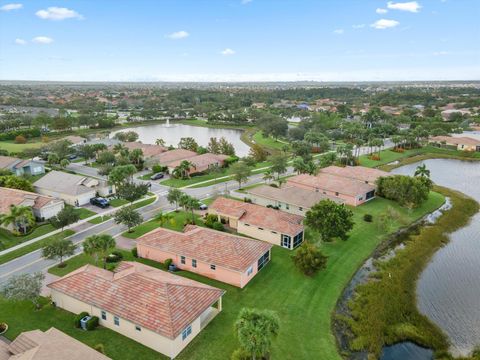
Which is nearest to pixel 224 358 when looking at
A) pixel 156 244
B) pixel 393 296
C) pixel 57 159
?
pixel 156 244

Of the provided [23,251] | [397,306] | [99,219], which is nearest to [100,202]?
[99,219]

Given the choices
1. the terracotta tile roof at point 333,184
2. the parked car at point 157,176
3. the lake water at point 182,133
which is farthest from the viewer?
the lake water at point 182,133

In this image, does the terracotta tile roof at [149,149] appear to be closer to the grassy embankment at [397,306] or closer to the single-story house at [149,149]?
the single-story house at [149,149]

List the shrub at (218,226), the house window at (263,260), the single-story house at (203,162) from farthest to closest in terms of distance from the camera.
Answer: the single-story house at (203,162)
the shrub at (218,226)
the house window at (263,260)

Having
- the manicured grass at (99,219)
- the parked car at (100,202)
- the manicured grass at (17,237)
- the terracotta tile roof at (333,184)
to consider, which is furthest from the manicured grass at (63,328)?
the terracotta tile roof at (333,184)

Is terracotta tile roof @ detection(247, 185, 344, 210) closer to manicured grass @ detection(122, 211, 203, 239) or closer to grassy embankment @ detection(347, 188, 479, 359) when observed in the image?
manicured grass @ detection(122, 211, 203, 239)

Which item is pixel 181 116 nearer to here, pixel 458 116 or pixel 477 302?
pixel 458 116

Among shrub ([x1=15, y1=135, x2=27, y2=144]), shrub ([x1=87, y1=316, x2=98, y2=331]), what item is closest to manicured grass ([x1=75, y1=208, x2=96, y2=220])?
shrub ([x1=87, y1=316, x2=98, y2=331])
